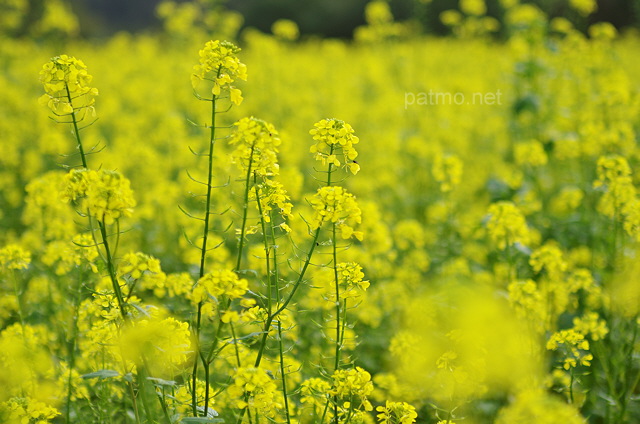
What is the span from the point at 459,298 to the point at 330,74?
7015 millimetres

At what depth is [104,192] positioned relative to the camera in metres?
1.76

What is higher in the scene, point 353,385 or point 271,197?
point 271,197

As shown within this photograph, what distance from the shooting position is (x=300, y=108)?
299 inches

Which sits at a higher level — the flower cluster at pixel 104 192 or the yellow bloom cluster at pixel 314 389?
the flower cluster at pixel 104 192

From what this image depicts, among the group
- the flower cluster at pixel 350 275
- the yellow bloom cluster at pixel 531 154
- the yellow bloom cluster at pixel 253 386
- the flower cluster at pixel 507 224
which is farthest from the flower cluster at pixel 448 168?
the yellow bloom cluster at pixel 253 386

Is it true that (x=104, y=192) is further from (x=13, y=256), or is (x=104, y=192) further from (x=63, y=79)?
(x=13, y=256)

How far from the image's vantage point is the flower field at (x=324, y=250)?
6.63ft

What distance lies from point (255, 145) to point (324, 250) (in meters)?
2.62

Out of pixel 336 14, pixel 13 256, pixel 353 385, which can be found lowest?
pixel 353 385

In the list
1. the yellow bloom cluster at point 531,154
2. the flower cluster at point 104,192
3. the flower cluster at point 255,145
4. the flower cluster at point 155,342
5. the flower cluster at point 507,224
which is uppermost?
the yellow bloom cluster at point 531,154

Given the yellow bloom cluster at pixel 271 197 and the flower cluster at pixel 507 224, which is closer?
the yellow bloom cluster at pixel 271 197

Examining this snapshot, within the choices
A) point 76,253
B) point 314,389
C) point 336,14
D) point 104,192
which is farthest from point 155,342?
point 336,14

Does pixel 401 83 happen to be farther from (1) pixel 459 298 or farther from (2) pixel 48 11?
(1) pixel 459 298

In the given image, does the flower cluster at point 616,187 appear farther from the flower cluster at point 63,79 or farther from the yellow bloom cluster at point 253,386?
the flower cluster at point 63,79
